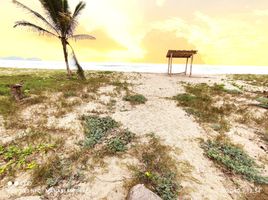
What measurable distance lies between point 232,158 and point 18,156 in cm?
690

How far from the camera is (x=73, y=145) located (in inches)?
281

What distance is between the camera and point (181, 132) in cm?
821

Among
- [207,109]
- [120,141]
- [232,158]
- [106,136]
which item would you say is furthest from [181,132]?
[207,109]

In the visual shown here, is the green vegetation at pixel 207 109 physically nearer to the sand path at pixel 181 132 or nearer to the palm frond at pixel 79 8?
the sand path at pixel 181 132

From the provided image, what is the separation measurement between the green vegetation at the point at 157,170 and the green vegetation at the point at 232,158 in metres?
1.53

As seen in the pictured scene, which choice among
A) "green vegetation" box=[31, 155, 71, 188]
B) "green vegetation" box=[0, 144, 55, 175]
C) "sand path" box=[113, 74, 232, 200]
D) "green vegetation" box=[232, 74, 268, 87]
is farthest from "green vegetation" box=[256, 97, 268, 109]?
"green vegetation" box=[0, 144, 55, 175]

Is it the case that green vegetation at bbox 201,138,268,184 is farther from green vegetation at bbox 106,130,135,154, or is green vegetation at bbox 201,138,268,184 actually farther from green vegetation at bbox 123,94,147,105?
green vegetation at bbox 123,94,147,105

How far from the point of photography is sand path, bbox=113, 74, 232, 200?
5.38m

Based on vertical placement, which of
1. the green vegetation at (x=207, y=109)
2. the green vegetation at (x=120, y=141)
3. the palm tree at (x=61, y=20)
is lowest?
the green vegetation at (x=120, y=141)

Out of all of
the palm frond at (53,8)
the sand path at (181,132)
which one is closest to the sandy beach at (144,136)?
the sand path at (181,132)

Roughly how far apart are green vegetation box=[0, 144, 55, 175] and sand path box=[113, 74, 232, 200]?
11.2 ft

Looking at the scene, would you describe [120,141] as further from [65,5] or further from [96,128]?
[65,5]

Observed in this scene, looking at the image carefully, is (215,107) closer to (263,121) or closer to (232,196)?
(263,121)

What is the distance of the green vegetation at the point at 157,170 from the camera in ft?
16.9
